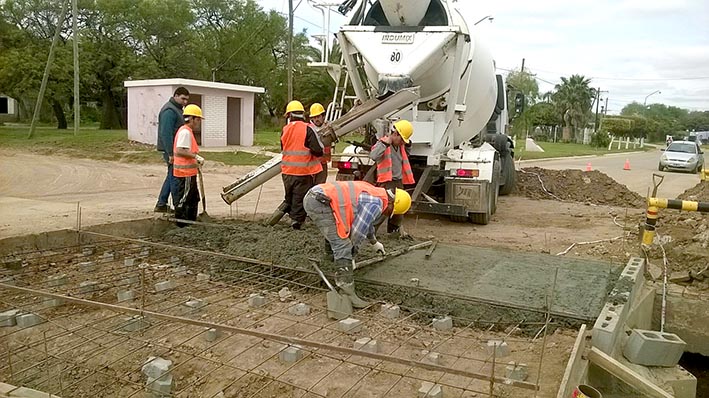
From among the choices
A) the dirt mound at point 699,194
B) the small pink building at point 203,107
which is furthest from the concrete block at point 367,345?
the small pink building at point 203,107

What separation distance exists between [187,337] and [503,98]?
889cm

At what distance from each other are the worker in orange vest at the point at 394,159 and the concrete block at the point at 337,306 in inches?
104

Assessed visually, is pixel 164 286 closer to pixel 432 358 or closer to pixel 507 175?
pixel 432 358

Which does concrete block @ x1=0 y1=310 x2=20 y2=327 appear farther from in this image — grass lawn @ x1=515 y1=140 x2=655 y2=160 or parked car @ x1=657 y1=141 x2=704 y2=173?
parked car @ x1=657 y1=141 x2=704 y2=173

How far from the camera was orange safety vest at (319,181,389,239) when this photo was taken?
482 centimetres

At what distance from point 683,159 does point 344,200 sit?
2205 centimetres

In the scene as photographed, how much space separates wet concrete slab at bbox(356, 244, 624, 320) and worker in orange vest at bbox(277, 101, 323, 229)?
1.59 metres

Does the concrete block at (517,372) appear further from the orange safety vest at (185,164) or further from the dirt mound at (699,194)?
the dirt mound at (699,194)

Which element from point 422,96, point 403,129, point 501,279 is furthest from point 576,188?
point 501,279

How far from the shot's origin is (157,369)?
368cm

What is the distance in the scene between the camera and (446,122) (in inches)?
337

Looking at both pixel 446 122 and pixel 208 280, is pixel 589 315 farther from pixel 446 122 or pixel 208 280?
pixel 446 122

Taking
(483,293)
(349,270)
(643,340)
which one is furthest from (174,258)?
(643,340)

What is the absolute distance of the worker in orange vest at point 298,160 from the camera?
283 inches
